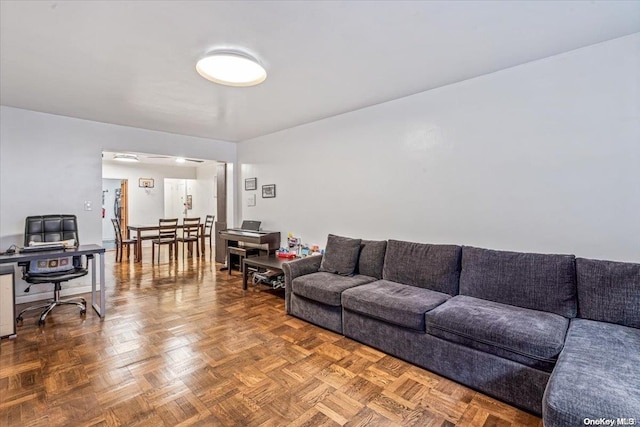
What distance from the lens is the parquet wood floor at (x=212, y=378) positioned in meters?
1.80

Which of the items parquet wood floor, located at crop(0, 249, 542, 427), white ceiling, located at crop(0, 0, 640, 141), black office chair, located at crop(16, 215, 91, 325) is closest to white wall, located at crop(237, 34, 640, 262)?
white ceiling, located at crop(0, 0, 640, 141)

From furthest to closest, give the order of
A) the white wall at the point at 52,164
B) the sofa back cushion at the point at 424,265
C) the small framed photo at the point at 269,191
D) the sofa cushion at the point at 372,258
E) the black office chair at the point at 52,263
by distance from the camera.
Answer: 1. the small framed photo at the point at 269,191
2. the white wall at the point at 52,164
3. the sofa cushion at the point at 372,258
4. the black office chair at the point at 52,263
5. the sofa back cushion at the point at 424,265

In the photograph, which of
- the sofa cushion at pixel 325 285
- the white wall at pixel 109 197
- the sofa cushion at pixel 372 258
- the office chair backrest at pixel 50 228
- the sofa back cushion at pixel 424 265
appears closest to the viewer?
the sofa back cushion at pixel 424 265

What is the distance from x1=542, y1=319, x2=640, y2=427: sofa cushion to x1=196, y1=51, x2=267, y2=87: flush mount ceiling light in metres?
2.74

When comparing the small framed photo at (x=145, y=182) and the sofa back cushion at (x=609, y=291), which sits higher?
the small framed photo at (x=145, y=182)

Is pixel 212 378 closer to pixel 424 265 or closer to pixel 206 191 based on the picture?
pixel 424 265

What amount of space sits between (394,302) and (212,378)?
1.46 meters

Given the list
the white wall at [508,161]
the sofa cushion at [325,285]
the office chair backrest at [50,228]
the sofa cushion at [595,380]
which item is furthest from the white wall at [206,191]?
the sofa cushion at [595,380]

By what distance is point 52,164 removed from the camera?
158 inches

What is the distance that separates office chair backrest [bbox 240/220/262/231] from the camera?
527 cm

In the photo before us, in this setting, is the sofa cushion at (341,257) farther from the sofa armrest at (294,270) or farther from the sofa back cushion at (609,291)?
the sofa back cushion at (609,291)

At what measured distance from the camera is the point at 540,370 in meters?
1.81

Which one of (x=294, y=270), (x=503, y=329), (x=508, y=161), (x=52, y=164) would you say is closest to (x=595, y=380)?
(x=503, y=329)

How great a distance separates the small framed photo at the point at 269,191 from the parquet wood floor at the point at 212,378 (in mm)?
2229
